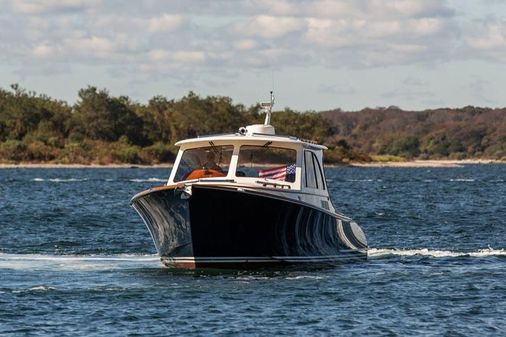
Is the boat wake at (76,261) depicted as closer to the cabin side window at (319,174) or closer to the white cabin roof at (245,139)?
the white cabin roof at (245,139)

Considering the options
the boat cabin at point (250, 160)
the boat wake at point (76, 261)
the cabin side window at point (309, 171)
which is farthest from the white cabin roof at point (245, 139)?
the boat wake at point (76, 261)

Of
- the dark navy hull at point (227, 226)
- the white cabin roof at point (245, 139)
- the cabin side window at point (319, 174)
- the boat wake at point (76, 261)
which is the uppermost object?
the white cabin roof at point (245, 139)

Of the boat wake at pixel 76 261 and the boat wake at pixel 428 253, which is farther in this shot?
the boat wake at pixel 428 253

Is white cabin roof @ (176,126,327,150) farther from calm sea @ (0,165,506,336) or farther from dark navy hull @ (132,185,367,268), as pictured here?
calm sea @ (0,165,506,336)

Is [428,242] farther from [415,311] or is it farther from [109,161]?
[109,161]

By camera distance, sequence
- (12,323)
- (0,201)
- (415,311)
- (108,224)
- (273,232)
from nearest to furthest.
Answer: (12,323), (415,311), (273,232), (108,224), (0,201)

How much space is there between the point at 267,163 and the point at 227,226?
2.97 metres

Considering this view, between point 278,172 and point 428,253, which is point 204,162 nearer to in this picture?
point 278,172

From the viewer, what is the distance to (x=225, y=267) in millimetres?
30484

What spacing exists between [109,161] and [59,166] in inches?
317

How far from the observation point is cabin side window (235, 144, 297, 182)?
1241 inches

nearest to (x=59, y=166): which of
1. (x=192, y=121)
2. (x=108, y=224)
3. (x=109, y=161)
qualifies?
(x=109, y=161)

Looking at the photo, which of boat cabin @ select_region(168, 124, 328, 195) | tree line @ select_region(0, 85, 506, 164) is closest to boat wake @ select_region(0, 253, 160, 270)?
boat cabin @ select_region(168, 124, 328, 195)

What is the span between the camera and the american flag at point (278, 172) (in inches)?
1249
